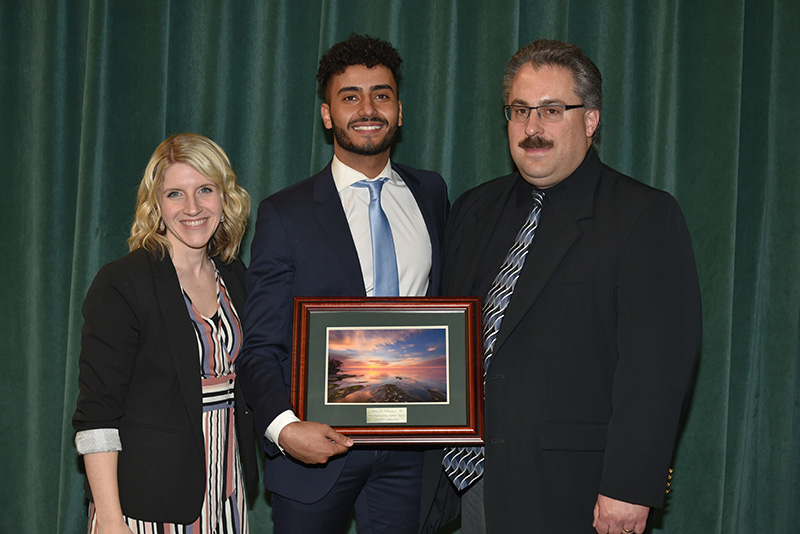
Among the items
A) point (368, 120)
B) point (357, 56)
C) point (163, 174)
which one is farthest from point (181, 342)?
point (357, 56)

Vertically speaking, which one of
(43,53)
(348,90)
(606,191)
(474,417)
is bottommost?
(474,417)

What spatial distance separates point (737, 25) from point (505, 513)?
245 cm

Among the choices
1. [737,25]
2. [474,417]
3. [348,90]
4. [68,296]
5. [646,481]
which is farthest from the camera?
[68,296]

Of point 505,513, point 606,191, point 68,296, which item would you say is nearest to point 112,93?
point 68,296

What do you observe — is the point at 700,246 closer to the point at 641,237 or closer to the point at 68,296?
the point at 641,237

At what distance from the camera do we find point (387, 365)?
80.7 inches

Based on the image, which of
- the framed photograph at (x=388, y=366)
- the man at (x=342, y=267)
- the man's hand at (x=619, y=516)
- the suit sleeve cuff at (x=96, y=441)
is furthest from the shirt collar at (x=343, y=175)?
the man's hand at (x=619, y=516)

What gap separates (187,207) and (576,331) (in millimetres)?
1278

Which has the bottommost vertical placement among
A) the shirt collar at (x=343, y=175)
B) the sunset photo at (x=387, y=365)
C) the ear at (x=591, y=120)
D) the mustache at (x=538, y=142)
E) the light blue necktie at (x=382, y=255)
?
the sunset photo at (x=387, y=365)

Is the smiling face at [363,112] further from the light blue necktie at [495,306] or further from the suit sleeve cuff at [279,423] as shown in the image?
the suit sleeve cuff at [279,423]

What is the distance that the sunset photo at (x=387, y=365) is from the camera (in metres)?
2.03

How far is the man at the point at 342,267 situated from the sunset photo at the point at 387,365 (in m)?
0.19

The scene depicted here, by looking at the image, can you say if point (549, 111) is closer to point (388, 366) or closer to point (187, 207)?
point (388, 366)

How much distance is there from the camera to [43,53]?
3.35m
